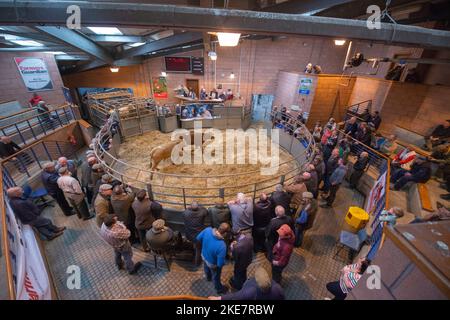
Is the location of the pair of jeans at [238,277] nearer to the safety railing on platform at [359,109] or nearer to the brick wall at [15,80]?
the safety railing on platform at [359,109]

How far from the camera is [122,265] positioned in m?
4.33

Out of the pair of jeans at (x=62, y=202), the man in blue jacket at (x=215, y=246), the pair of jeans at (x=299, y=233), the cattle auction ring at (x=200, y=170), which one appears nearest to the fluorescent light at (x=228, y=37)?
the cattle auction ring at (x=200, y=170)

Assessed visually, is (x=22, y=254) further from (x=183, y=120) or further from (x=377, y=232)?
(x=183, y=120)

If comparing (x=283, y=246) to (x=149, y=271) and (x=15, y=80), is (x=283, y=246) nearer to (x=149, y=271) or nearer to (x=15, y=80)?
(x=149, y=271)

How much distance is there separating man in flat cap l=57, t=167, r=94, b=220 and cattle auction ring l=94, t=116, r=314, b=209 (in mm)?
828

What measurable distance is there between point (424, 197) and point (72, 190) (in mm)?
9290

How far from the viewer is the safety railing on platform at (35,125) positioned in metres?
7.21

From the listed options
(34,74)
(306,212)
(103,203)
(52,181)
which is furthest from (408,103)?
(34,74)

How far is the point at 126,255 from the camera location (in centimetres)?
398

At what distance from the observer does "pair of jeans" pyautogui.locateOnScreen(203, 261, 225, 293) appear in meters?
3.70

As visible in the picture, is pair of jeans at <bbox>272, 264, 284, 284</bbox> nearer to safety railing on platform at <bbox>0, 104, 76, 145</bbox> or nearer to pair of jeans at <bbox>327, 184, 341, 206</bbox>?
pair of jeans at <bbox>327, 184, 341, 206</bbox>

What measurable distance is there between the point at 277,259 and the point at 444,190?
5944mm

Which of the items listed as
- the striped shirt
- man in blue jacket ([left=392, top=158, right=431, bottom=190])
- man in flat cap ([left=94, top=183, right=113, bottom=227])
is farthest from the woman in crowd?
man in flat cap ([left=94, top=183, right=113, bottom=227])

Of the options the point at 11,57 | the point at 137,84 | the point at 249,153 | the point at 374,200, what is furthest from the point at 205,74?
the point at 374,200
